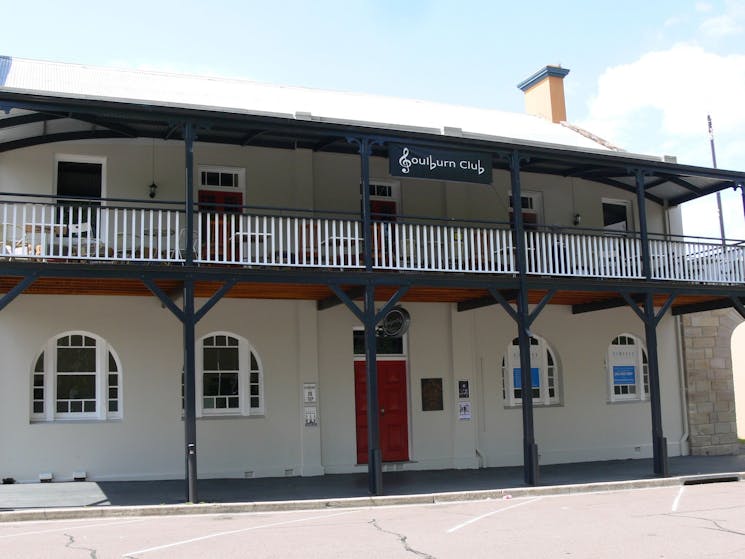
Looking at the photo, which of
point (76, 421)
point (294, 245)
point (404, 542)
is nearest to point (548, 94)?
point (294, 245)

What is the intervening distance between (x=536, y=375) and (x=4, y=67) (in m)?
12.0

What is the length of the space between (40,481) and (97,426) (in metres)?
1.20

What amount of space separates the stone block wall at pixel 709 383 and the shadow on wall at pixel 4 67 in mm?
14866

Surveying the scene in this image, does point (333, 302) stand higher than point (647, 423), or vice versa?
point (333, 302)

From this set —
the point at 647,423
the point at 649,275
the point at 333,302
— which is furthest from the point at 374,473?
the point at 647,423

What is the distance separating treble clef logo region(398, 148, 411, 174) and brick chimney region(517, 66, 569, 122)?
9.47 meters

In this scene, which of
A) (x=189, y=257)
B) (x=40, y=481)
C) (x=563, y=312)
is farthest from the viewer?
(x=563, y=312)

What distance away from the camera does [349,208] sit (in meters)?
16.2

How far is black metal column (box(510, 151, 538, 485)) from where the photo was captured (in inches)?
535

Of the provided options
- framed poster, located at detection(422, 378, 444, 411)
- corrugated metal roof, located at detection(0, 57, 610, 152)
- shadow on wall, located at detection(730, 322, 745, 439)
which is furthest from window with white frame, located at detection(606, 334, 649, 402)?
shadow on wall, located at detection(730, 322, 745, 439)

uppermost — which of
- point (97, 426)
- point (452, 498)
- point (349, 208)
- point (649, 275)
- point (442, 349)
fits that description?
point (349, 208)

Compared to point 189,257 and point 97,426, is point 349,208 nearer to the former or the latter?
point 189,257

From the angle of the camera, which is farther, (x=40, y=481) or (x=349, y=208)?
(x=349, y=208)

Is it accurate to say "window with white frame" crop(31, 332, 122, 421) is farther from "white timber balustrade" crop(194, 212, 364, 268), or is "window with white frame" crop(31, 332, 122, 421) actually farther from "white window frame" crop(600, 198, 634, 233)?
"white window frame" crop(600, 198, 634, 233)
